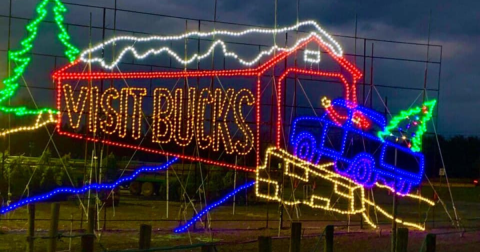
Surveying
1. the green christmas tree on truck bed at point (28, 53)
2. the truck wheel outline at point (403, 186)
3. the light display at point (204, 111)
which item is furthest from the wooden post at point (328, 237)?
the truck wheel outline at point (403, 186)

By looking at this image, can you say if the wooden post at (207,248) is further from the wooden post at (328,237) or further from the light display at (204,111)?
the light display at (204,111)

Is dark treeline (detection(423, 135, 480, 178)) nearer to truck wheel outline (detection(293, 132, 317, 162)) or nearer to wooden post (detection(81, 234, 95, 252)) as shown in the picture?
truck wheel outline (detection(293, 132, 317, 162))

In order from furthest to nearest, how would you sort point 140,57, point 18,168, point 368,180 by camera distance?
point 18,168 < point 368,180 < point 140,57

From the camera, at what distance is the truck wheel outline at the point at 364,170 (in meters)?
19.0

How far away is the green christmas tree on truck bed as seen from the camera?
15.9m

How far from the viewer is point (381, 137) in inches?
762

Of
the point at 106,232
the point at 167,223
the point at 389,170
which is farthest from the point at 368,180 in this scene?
the point at 106,232

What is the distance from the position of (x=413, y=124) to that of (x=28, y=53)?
32.8ft

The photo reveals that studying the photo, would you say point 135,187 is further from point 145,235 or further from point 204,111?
point 145,235

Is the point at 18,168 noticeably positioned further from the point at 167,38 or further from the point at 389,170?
the point at 389,170

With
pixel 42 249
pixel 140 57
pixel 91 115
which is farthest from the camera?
pixel 140 57

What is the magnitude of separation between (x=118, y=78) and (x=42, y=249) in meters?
5.03

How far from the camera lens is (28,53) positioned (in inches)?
635

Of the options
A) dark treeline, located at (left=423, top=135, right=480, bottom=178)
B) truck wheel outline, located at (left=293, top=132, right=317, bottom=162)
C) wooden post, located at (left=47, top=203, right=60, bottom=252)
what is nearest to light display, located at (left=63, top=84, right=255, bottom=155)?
truck wheel outline, located at (left=293, top=132, right=317, bottom=162)
